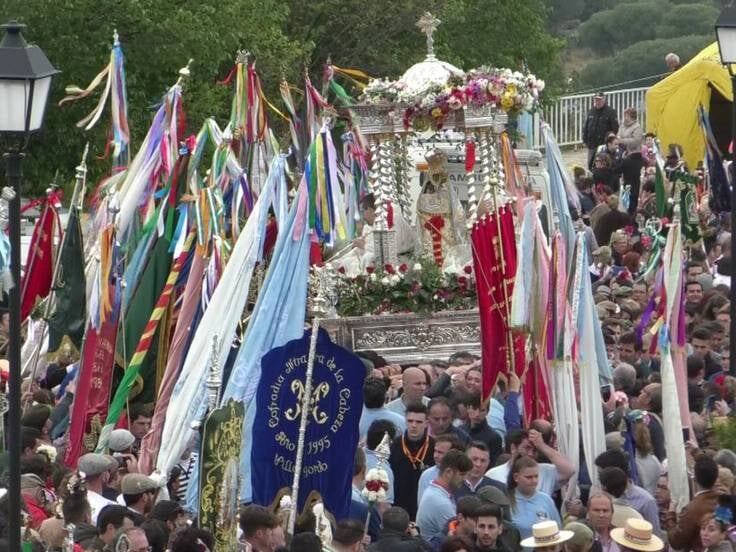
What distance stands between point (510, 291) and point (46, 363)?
13.4 feet

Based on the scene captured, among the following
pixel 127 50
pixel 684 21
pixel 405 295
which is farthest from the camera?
pixel 684 21

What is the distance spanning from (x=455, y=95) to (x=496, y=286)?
Answer: 18.9ft

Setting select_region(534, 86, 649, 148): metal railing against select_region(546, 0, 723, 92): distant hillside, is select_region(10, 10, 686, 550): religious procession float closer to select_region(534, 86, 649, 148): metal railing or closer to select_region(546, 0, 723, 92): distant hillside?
select_region(534, 86, 649, 148): metal railing

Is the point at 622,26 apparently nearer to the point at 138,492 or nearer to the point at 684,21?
the point at 684,21

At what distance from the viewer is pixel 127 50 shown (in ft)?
108

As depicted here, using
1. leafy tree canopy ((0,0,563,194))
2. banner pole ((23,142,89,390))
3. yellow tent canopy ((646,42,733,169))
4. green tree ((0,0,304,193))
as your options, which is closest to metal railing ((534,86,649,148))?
leafy tree canopy ((0,0,563,194))

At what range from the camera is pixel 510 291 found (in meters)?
20.7

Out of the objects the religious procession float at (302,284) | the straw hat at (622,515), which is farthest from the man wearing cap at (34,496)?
the straw hat at (622,515)

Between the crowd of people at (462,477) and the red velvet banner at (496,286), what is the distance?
Result: 235 millimetres

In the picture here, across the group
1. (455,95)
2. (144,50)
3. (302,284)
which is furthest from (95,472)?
(144,50)

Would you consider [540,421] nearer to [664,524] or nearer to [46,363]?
[664,524]

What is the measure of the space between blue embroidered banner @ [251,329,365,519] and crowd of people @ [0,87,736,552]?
293 millimetres

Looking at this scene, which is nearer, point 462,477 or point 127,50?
point 462,477

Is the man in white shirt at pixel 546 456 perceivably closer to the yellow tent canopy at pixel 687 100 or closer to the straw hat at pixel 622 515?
the straw hat at pixel 622 515
